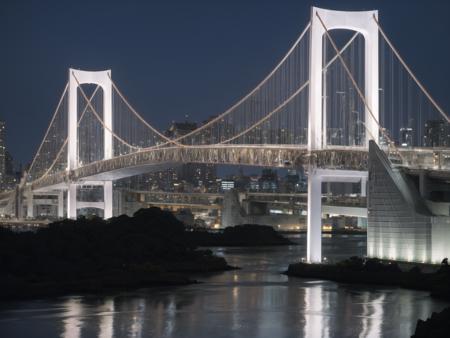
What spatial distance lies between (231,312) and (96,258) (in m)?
8.78

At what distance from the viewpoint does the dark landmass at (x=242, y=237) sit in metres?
50.7

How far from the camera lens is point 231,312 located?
20906mm

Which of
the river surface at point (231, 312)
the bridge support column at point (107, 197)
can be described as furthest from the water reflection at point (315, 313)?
the bridge support column at point (107, 197)

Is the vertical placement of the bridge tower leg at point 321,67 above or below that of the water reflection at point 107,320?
above

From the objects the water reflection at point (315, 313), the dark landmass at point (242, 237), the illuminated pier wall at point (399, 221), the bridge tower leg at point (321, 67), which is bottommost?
the water reflection at point (315, 313)

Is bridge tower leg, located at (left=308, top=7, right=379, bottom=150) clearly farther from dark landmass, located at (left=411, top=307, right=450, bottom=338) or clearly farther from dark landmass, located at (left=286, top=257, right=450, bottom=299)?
dark landmass, located at (left=411, top=307, right=450, bottom=338)

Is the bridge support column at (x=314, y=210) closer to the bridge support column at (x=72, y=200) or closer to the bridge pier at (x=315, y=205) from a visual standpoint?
the bridge pier at (x=315, y=205)

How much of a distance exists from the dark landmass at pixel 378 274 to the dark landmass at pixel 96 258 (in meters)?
3.27

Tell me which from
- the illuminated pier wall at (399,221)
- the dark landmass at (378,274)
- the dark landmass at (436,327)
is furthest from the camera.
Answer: the illuminated pier wall at (399,221)

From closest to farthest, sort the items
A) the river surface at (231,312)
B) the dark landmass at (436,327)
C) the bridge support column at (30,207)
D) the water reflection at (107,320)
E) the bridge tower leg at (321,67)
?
the dark landmass at (436,327) < the water reflection at (107,320) < the river surface at (231,312) < the bridge tower leg at (321,67) < the bridge support column at (30,207)

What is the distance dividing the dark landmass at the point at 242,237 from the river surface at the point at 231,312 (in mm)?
24016

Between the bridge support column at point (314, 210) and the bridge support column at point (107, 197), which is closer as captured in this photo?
the bridge support column at point (314, 210)

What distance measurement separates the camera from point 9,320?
64.3 ft

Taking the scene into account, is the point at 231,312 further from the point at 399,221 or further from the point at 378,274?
the point at 399,221
